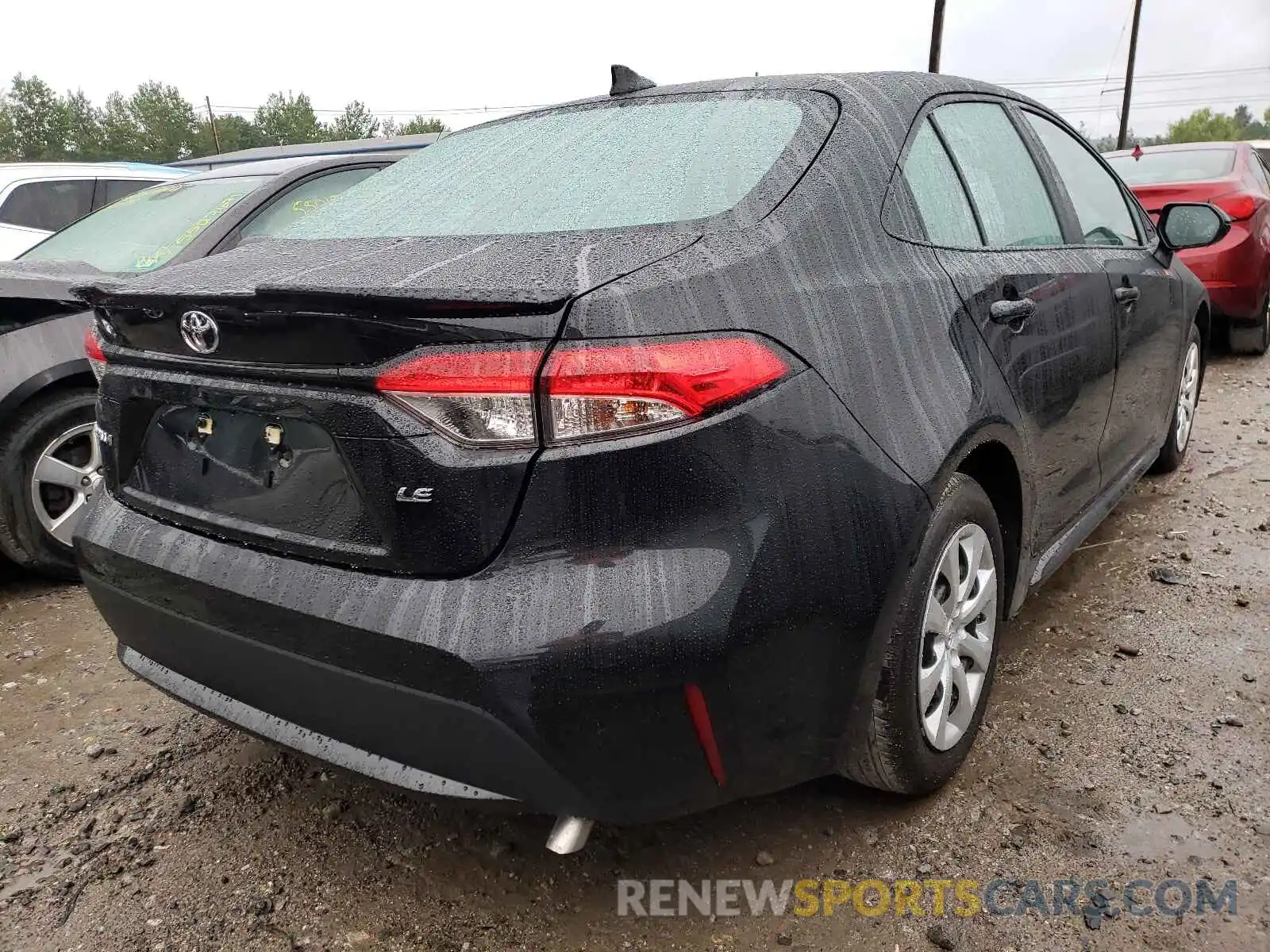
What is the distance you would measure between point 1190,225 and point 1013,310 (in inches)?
74.5

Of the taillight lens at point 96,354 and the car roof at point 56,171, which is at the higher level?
the car roof at point 56,171

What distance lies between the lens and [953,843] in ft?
6.79

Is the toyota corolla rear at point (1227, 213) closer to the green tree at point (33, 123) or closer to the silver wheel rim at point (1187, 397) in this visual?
the silver wheel rim at point (1187, 397)

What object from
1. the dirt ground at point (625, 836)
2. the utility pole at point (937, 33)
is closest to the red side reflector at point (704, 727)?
the dirt ground at point (625, 836)

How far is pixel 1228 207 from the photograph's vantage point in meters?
6.10

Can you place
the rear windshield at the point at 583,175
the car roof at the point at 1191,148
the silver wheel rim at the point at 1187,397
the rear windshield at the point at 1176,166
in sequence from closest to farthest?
the rear windshield at the point at 583,175 → the silver wheel rim at the point at 1187,397 → the rear windshield at the point at 1176,166 → the car roof at the point at 1191,148

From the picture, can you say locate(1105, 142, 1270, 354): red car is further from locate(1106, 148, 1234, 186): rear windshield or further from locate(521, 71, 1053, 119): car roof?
locate(521, 71, 1053, 119): car roof

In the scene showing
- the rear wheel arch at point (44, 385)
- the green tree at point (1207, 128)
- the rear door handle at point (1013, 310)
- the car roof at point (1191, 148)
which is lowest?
the green tree at point (1207, 128)

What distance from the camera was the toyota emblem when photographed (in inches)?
66.9

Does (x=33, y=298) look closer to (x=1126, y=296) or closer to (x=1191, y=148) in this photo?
(x=1126, y=296)

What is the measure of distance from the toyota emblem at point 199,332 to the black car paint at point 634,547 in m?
0.03

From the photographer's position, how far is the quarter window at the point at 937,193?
2.11 metres

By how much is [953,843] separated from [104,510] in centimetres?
193

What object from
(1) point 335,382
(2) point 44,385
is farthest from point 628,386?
(2) point 44,385
